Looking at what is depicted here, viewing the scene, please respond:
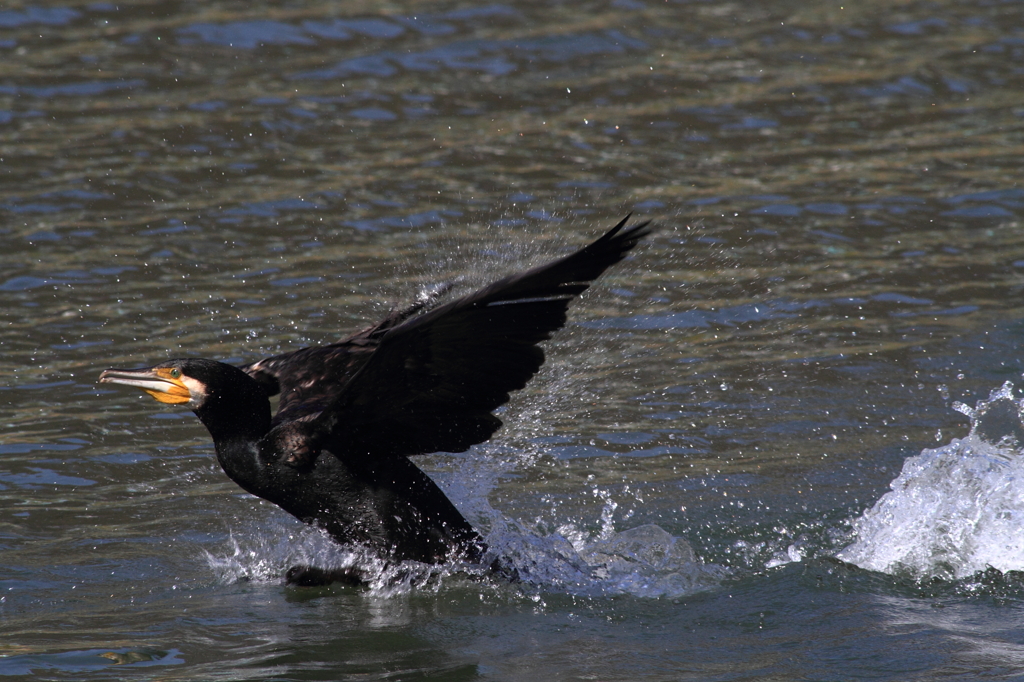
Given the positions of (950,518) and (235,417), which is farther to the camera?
(950,518)

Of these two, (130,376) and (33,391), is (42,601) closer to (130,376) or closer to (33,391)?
(130,376)

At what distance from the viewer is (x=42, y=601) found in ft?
16.6

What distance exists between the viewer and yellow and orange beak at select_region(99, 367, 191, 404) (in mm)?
4836

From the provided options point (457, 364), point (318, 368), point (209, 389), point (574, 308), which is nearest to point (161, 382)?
point (209, 389)

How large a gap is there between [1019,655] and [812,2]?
1133cm

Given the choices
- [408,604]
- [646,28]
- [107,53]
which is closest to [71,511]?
[408,604]

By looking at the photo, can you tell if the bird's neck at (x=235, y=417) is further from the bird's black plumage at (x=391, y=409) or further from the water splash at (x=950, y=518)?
the water splash at (x=950, y=518)

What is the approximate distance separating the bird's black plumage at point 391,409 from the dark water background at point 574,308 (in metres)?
0.32

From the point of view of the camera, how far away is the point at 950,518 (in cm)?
545

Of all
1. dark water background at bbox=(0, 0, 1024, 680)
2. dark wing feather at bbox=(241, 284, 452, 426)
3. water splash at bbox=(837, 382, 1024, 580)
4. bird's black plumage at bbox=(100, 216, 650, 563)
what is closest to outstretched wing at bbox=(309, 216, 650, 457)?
bird's black plumage at bbox=(100, 216, 650, 563)

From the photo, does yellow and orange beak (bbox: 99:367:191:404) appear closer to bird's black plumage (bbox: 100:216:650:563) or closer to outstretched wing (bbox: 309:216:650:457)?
bird's black plumage (bbox: 100:216:650:563)

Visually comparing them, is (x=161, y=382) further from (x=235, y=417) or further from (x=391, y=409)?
(x=391, y=409)

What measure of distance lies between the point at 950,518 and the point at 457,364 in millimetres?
2157

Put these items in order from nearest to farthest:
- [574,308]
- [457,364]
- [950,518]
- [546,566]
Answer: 1. [457,364]
2. [546,566]
3. [950,518]
4. [574,308]
